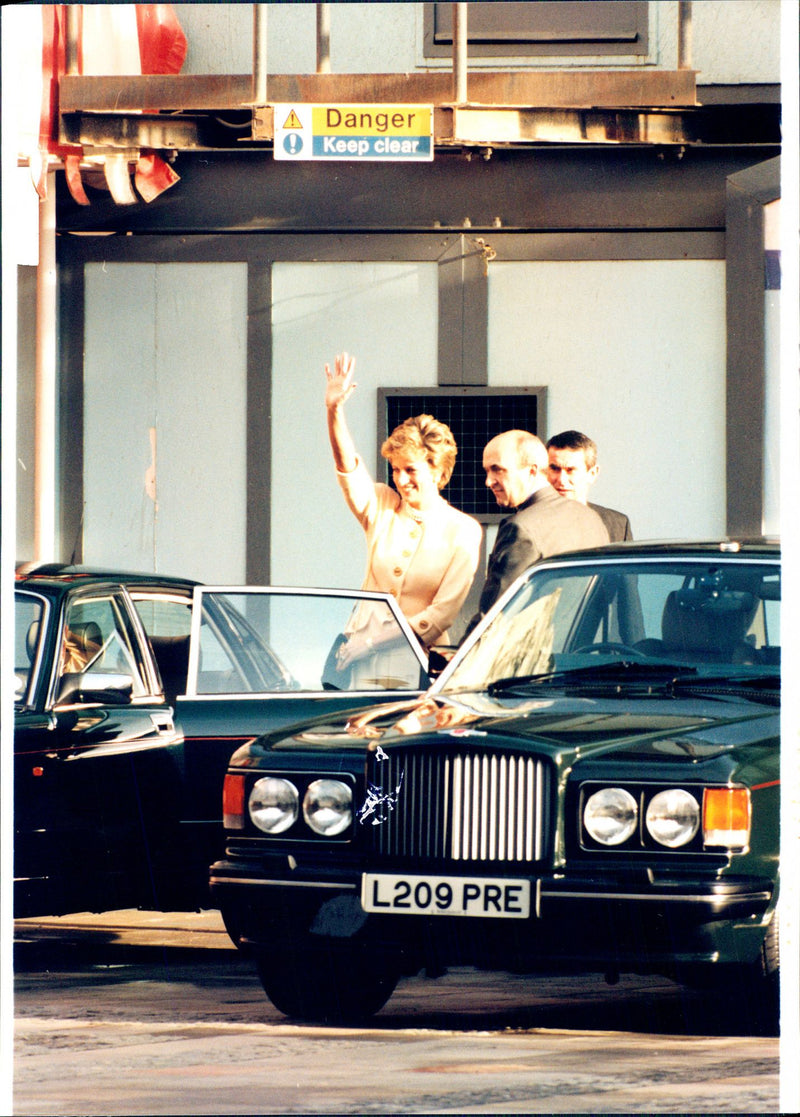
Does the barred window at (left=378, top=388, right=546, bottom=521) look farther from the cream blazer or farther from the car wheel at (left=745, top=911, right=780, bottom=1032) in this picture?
the car wheel at (left=745, top=911, right=780, bottom=1032)

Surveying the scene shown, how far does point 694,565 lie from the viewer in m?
6.51

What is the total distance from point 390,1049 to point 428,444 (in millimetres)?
3594

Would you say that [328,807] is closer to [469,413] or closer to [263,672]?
[263,672]

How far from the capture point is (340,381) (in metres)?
9.42

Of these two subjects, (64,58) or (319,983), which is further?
(64,58)

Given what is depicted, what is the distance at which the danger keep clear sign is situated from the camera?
767 cm

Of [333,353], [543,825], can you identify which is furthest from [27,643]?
[333,353]

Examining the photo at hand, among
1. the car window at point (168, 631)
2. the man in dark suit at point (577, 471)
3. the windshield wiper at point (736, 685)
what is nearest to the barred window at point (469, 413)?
the man in dark suit at point (577, 471)

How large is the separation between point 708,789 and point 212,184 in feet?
16.1

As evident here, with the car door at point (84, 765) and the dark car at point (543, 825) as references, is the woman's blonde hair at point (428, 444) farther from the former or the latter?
the dark car at point (543, 825)

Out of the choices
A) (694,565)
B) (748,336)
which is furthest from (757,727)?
(748,336)

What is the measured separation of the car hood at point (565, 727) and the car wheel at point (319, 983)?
30.5 inches

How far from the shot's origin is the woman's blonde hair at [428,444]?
8.58 meters

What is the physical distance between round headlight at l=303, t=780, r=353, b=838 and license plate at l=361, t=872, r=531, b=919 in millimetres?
210
